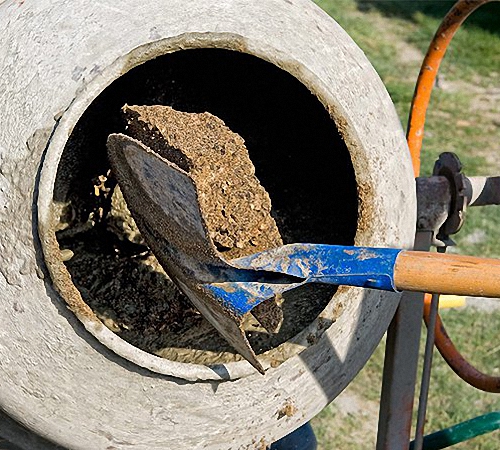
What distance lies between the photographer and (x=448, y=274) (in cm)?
128

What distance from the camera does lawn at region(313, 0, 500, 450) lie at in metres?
3.42

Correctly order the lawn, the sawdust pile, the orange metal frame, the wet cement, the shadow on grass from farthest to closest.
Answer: the shadow on grass
the lawn
the orange metal frame
the wet cement
the sawdust pile

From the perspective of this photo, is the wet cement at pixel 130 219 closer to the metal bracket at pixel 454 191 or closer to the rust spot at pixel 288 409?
the rust spot at pixel 288 409

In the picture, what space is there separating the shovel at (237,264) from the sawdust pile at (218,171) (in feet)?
0.23

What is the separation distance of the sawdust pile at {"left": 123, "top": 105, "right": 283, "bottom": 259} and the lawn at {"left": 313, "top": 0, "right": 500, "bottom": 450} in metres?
1.83

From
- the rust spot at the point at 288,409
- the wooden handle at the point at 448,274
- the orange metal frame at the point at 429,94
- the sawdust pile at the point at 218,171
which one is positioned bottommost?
the rust spot at the point at 288,409

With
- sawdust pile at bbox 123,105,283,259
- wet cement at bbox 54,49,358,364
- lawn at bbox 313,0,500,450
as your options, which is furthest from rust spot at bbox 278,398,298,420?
lawn at bbox 313,0,500,450

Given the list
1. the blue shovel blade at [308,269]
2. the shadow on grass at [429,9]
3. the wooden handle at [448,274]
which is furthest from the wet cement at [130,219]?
the shadow on grass at [429,9]

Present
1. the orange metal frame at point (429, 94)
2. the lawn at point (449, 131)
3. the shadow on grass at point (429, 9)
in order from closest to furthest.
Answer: the orange metal frame at point (429, 94), the lawn at point (449, 131), the shadow on grass at point (429, 9)

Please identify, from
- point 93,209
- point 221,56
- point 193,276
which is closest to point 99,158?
point 93,209

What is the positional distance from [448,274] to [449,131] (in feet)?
15.1

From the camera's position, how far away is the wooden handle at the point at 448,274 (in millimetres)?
1265

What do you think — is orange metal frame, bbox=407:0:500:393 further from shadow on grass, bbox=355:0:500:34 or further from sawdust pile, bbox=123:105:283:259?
shadow on grass, bbox=355:0:500:34

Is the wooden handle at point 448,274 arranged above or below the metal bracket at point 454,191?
below
